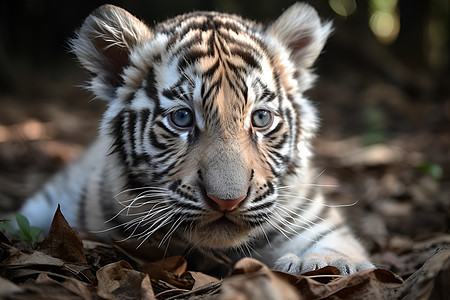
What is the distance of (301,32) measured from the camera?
99.3 inches

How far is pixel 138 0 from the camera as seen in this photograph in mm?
8906

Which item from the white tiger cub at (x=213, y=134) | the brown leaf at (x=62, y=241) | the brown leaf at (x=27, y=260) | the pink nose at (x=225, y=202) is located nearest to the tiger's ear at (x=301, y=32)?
the white tiger cub at (x=213, y=134)

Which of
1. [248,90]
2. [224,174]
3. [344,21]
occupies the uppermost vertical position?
[344,21]

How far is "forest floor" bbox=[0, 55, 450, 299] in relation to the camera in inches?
61.3

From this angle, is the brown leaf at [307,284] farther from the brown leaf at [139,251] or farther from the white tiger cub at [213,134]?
the brown leaf at [139,251]

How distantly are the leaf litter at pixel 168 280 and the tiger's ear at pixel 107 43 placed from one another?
835 millimetres

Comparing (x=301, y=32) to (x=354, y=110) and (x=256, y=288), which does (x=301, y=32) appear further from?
(x=354, y=110)

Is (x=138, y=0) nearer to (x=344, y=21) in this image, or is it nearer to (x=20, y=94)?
(x=20, y=94)

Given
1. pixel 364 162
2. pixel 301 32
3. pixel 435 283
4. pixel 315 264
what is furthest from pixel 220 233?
pixel 364 162

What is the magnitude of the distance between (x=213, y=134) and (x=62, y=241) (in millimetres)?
763

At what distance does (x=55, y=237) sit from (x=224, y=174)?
751mm

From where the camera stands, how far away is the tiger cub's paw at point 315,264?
1785mm

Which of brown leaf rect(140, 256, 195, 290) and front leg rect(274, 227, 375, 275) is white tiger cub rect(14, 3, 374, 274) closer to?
front leg rect(274, 227, 375, 275)

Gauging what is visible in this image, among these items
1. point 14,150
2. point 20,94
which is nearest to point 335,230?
point 14,150
